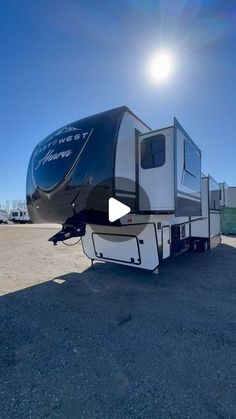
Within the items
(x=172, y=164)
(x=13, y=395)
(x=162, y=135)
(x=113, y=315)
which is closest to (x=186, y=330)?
(x=113, y=315)

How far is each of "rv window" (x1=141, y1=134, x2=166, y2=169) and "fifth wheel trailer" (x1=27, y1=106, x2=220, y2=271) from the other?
2cm

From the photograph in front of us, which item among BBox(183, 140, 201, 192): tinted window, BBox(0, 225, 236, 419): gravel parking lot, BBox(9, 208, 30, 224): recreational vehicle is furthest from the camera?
BBox(9, 208, 30, 224): recreational vehicle

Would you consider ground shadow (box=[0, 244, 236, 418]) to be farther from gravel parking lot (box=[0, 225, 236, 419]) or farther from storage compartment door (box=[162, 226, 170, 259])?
storage compartment door (box=[162, 226, 170, 259])

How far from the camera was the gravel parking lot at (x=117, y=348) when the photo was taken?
1894mm

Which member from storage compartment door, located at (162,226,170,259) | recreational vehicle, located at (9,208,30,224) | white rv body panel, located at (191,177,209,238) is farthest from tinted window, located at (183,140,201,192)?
recreational vehicle, located at (9,208,30,224)

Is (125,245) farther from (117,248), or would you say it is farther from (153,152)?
(153,152)

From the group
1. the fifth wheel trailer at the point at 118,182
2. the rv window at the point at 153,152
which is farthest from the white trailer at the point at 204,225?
the rv window at the point at 153,152

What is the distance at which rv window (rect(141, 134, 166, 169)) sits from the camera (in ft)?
14.9

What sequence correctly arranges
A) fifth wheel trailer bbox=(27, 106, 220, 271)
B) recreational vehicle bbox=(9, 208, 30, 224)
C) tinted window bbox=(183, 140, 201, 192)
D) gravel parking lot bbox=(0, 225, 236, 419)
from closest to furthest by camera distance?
gravel parking lot bbox=(0, 225, 236, 419), fifth wheel trailer bbox=(27, 106, 220, 271), tinted window bbox=(183, 140, 201, 192), recreational vehicle bbox=(9, 208, 30, 224)

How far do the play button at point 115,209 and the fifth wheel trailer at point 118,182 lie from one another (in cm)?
7

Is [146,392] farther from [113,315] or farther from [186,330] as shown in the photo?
[113,315]

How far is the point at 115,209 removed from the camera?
386cm

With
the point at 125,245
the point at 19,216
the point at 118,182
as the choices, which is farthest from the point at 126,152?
the point at 19,216

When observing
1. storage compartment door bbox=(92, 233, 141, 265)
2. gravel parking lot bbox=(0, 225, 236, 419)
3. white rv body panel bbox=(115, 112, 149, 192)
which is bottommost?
gravel parking lot bbox=(0, 225, 236, 419)
